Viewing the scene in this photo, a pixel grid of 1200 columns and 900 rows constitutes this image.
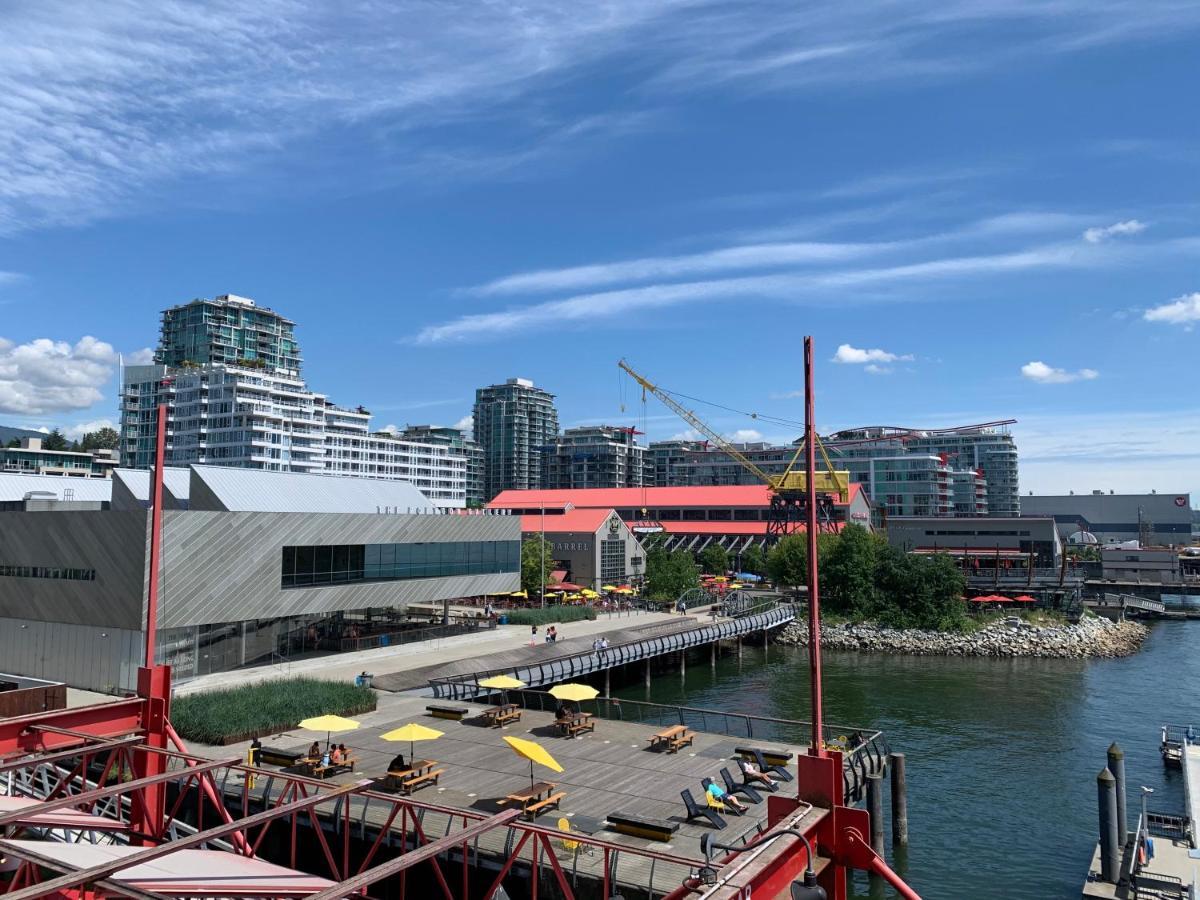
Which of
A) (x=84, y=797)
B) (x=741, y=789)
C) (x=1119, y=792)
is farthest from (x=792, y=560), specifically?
(x=84, y=797)

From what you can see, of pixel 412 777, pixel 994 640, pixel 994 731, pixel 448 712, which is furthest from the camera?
pixel 994 640

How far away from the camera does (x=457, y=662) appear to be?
5056 centimetres

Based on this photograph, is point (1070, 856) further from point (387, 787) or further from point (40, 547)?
point (40, 547)

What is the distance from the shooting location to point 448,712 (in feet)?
121

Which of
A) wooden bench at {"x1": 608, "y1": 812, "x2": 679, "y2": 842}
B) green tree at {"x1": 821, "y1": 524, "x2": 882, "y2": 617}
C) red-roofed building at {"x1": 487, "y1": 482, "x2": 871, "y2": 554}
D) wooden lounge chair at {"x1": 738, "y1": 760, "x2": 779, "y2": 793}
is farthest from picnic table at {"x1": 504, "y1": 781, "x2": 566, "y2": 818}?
red-roofed building at {"x1": 487, "y1": 482, "x2": 871, "y2": 554}

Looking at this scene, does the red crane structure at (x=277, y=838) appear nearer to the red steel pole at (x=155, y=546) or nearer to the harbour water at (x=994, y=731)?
the red steel pole at (x=155, y=546)

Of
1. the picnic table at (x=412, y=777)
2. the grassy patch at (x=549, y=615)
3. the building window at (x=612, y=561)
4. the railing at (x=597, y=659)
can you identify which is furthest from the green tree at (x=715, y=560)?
the picnic table at (x=412, y=777)

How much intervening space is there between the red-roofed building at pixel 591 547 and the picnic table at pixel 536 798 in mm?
74004

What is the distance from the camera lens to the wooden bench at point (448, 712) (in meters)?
36.7

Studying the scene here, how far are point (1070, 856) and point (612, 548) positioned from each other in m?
76.9

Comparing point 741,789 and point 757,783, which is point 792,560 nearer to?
point 757,783

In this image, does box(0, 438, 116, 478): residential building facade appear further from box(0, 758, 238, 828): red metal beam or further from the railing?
box(0, 758, 238, 828): red metal beam

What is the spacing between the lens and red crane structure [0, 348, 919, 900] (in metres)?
10.1

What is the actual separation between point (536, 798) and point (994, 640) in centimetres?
6390
